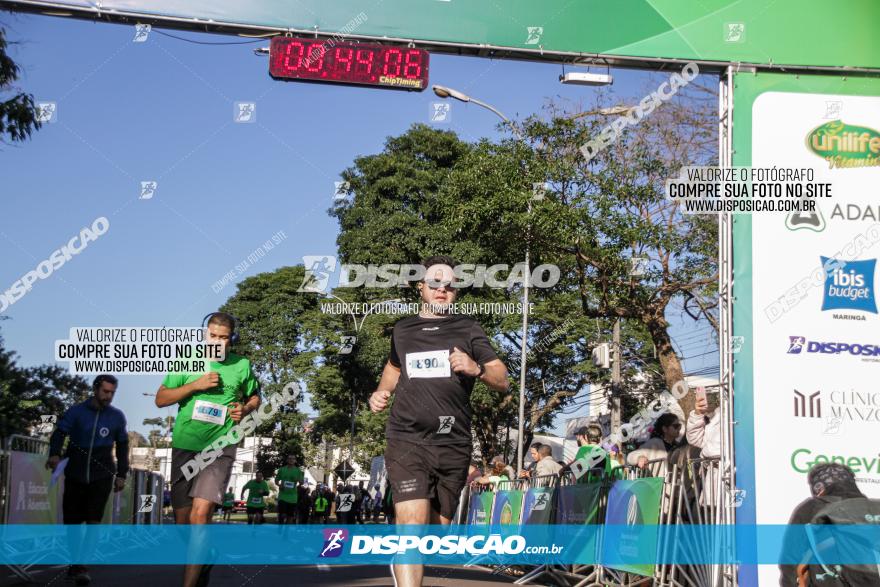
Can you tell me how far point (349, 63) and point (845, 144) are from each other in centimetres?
448

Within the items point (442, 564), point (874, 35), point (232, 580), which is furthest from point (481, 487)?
point (874, 35)

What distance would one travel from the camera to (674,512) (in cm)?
865

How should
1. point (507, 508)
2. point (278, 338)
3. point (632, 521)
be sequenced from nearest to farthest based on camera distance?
point (632, 521)
point (507, 508)
point (278, 338)

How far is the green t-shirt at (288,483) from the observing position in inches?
756

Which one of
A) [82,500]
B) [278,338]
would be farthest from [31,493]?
[278,338]

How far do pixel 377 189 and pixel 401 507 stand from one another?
3159 centimetres

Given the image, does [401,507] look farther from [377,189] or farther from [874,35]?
[377,189]

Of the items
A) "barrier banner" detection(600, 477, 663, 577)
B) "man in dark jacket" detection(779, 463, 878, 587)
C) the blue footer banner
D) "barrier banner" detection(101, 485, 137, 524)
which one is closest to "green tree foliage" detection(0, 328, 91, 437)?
A: "barrier banner" detection(101, 485, 137, 524)

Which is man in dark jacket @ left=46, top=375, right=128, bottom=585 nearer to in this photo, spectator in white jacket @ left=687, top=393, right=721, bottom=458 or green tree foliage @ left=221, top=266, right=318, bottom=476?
spectator in white jacket @ left=687, top=393, right=721, bottom=458

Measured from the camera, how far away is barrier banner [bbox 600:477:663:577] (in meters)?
8.69

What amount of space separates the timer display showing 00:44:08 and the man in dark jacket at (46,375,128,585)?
3.72 metres

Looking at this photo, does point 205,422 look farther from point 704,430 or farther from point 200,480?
point 704,430

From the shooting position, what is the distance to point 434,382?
5934mm

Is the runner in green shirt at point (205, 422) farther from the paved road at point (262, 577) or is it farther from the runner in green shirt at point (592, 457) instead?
the runner in green shirt at point (592, 457)
